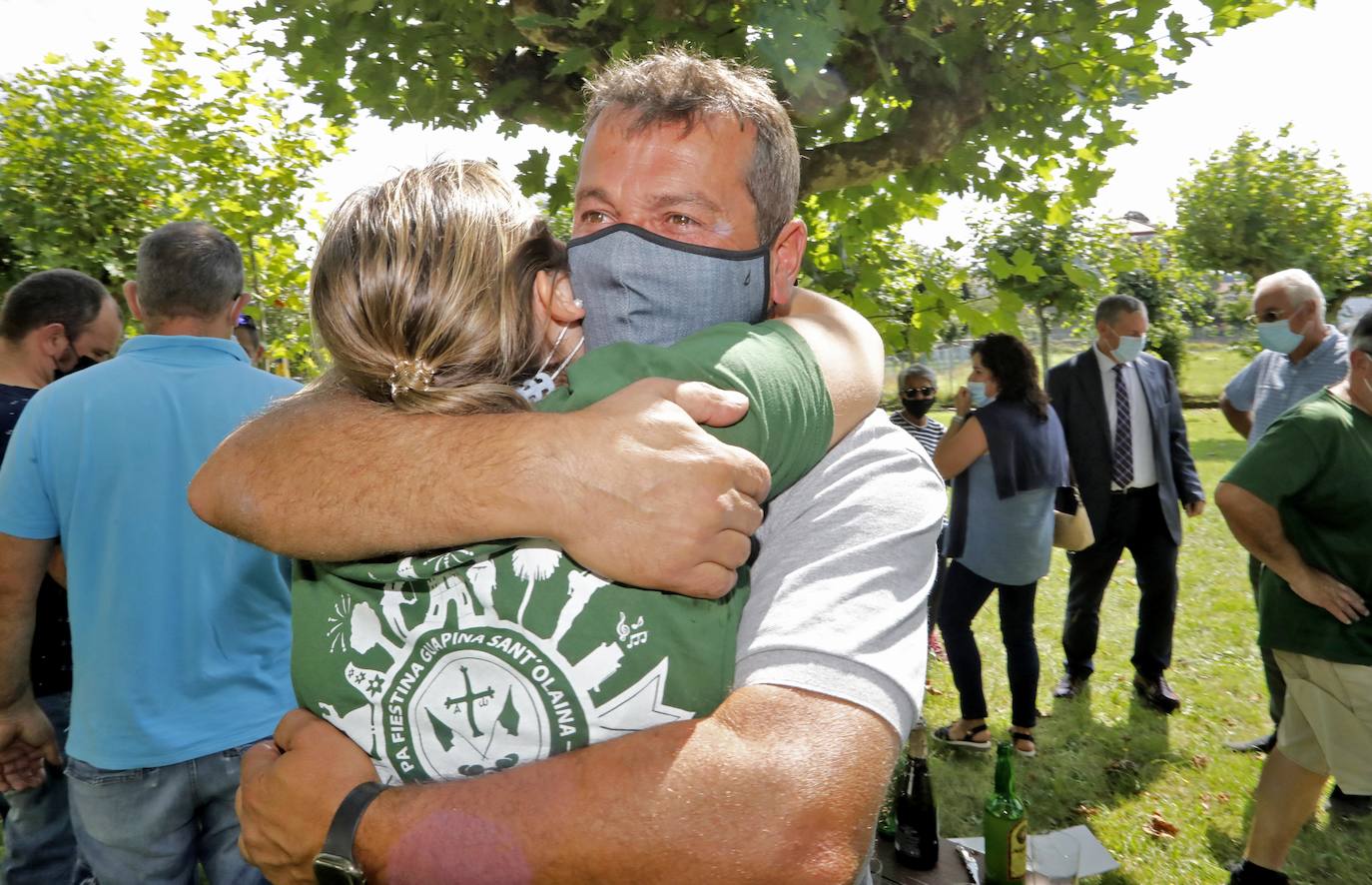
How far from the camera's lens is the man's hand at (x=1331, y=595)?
131 inches

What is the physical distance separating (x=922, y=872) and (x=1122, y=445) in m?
4.30

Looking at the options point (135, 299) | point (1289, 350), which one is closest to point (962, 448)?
point (1289, 350)

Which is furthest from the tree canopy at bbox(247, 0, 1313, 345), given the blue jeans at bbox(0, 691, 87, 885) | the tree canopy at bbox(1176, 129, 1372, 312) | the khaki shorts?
the tree canopy at bbox(1176, 129, 1372, 312)

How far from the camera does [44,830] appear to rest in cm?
331

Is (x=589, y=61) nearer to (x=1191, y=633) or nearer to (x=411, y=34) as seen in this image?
(x=411, y=34)

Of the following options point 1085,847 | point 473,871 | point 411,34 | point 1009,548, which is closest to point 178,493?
point 411,34

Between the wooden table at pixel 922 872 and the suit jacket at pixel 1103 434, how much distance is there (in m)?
3.86

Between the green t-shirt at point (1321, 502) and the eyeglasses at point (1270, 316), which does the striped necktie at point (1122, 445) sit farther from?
the green t-shirt at point (1321, 502)

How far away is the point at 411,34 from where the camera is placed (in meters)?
Result: 3.05

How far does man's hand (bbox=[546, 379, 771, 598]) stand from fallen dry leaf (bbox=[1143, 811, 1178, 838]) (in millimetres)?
4489

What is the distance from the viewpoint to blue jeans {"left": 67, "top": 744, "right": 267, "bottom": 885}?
260 centimetres

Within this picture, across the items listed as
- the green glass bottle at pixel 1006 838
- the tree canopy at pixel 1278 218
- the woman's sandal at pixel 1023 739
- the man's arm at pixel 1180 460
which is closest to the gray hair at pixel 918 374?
the man's arm at pixel 1180 460

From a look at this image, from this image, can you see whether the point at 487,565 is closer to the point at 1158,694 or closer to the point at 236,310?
the point at 236,310

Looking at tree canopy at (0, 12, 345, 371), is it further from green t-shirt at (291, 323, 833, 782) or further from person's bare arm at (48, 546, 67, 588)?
green t-shirt at (291, 323, 833, 782)
